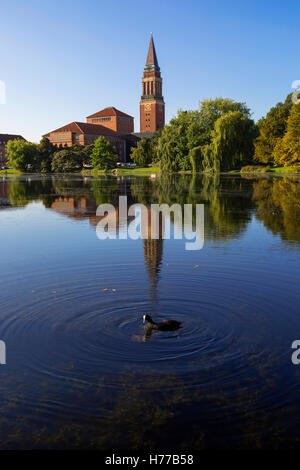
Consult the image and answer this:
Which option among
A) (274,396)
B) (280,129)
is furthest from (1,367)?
(280,129)

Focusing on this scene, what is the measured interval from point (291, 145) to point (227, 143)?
35.0 feet

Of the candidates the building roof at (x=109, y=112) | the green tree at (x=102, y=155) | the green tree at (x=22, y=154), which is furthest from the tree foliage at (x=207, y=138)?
the building roof at (x=109, y=112)

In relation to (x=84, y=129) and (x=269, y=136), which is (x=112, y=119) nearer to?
(x=84, y=129)

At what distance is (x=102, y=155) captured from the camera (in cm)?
11756

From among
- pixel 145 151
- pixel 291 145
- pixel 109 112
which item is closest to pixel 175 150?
pixel 291 145

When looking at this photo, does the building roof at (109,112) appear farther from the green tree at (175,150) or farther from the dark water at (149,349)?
the dark water at (149,349)

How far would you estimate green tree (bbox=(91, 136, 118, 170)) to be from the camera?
117 m

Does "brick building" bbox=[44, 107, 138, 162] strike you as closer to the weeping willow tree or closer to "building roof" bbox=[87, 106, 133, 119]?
"building roof" bbox=[87, 106, 133, 119]

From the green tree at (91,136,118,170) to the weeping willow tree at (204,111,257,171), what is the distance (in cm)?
4775

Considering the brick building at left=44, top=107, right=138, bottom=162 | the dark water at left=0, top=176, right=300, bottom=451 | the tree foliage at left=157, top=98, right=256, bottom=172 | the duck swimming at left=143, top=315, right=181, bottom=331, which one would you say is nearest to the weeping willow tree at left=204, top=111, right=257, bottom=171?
the tree foliage at left=157, top=98, right=256, bottom=172

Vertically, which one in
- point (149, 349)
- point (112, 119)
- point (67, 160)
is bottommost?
point (149, 349)

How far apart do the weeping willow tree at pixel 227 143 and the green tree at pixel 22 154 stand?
72889 mm

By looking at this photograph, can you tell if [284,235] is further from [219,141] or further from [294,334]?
[219,141]

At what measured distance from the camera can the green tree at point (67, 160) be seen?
12500cm
